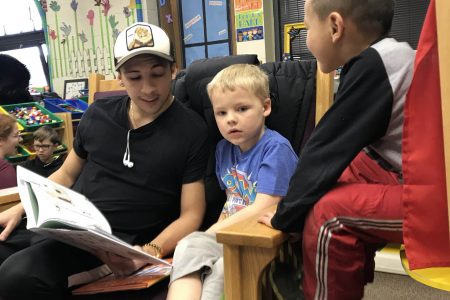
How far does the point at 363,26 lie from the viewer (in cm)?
106

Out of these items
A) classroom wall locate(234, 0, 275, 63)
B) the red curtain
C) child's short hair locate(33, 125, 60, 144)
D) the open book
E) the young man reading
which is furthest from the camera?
classroom wall locate(234, 0, 275, 63)

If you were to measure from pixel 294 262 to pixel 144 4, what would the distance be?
145 inches

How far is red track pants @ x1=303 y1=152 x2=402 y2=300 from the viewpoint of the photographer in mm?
889

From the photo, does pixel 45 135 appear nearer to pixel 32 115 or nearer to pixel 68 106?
pixel 32 115

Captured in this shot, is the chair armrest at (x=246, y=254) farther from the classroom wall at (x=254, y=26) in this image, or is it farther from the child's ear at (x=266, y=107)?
the classroom wall at (x=254, y=26)

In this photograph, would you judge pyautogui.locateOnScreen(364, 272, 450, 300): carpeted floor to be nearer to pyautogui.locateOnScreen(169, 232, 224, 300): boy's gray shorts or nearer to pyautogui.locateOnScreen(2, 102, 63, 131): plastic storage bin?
pyautogui.locateOnScreen(169, 232, 224, 300): boy's gray shorts

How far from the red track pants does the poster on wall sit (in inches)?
121

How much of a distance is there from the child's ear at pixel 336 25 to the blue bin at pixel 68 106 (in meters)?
3.33

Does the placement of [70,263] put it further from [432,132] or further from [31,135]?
[31,135]

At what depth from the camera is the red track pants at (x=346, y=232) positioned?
2.92 ft

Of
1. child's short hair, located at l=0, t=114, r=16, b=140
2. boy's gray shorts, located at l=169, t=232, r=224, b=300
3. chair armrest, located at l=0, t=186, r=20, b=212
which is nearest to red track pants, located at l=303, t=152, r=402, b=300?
boy's gray shorts, located at l=169, t=232, r=224, b=300

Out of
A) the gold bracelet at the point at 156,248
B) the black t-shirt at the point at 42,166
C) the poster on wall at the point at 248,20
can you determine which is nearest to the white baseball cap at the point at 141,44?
the gold bracelet at the point at 156,248

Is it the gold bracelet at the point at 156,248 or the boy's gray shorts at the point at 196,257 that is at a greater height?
the boy's gray shorts at the point at 196,257

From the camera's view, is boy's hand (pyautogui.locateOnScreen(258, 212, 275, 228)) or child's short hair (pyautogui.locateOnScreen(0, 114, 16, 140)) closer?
boy's hand (pyautogui.locateOnScreen(258, 212, 275, 228))
